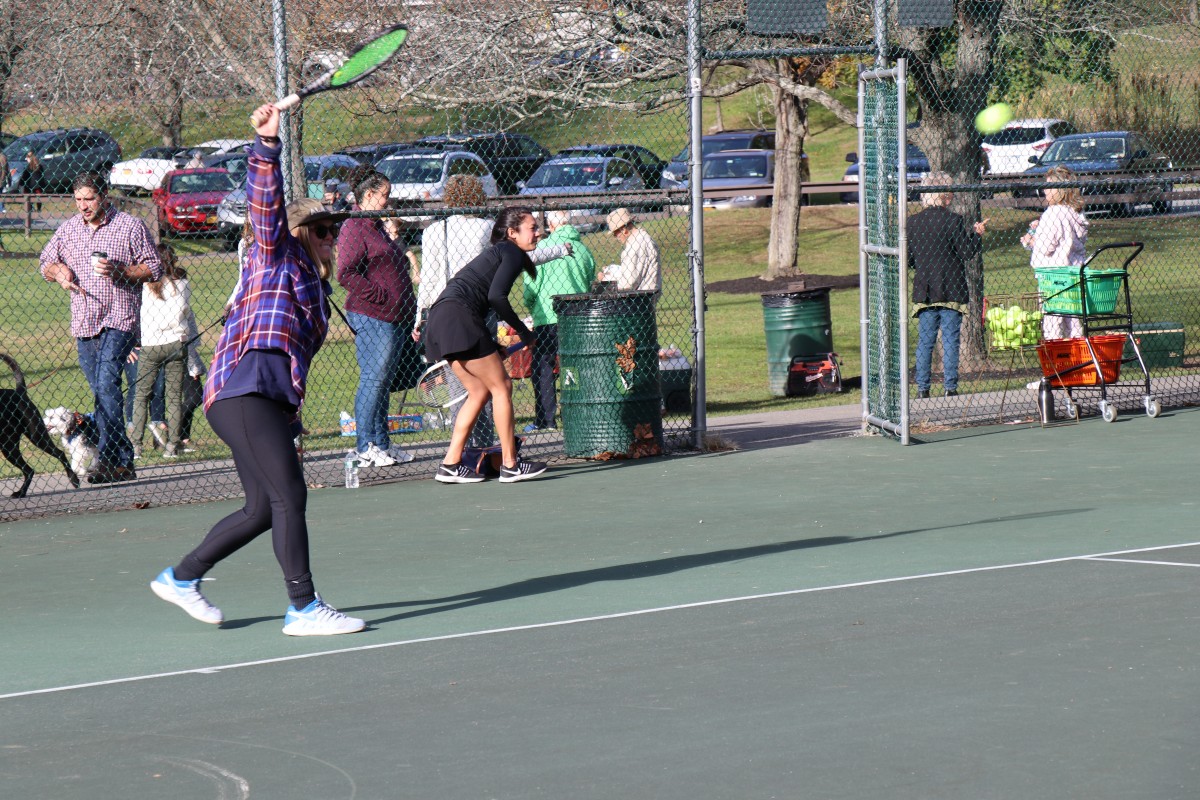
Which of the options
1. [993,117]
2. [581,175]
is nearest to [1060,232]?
[993,117]

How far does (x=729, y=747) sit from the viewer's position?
549cm

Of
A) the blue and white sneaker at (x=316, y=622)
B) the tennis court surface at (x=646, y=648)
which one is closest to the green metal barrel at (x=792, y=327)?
the tennis court surface at (x=646, y=648)

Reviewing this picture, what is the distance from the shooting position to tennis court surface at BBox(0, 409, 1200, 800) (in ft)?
17.5

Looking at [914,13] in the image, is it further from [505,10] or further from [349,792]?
[349,792]

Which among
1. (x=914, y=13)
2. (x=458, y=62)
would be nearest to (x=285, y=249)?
(x=914, y=13)

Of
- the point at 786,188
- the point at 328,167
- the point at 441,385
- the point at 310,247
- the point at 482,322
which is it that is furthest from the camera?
the point at 786,188

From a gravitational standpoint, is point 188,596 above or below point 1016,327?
below

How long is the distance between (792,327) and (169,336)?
6175 millimetres

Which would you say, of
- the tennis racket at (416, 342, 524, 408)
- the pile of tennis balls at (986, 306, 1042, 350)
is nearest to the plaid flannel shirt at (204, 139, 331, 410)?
the tennis racket at (416, 342, 524, 408)

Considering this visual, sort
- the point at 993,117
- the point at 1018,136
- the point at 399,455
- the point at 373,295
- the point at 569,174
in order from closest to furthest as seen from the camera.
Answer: the point at 373,295 < the point at 399,455 < the point at 993,117 < the point at 569,174 < the point at 1018,136

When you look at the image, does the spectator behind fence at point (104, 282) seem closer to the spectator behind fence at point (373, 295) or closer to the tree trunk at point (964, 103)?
the spectator behind fence at point (373, 295)

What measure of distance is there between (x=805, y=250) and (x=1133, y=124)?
1423 cm

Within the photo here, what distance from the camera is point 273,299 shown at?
702 cm

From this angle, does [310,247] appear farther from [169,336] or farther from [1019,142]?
[1019,142]
